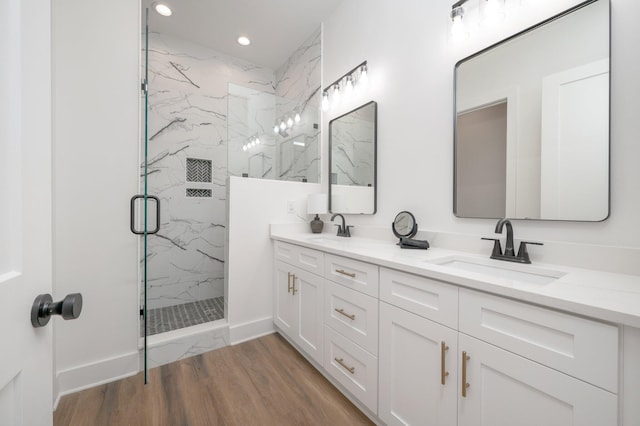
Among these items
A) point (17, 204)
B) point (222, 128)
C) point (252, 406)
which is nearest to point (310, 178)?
point (222, 128)

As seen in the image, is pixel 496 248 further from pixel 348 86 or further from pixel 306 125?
pixel 306 125

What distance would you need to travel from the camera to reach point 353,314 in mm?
1406

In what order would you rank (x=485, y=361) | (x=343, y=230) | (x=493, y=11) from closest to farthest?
(x=485, y=361) < (x=493, y=11) < (x=343, y=230)

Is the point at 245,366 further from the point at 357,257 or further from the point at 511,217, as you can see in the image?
the point at 511,217

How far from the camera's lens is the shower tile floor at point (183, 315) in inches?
90.9

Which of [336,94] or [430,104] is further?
[336,94]

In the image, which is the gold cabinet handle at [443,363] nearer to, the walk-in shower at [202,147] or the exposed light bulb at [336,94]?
the walk-in shower at [202,147]

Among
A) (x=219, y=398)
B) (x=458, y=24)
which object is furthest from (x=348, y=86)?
(x=219, y=398)

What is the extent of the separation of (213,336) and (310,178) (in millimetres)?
1663

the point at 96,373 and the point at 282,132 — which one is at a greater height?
the point at 282,132

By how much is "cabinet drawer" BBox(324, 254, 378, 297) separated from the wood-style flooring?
68cm

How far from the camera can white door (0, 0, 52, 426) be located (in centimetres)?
42

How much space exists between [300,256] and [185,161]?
6.38 ft

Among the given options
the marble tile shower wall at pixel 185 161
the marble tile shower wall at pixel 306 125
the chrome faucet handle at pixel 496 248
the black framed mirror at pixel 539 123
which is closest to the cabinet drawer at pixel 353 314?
the chrome faucet handle at pixel 496 248
